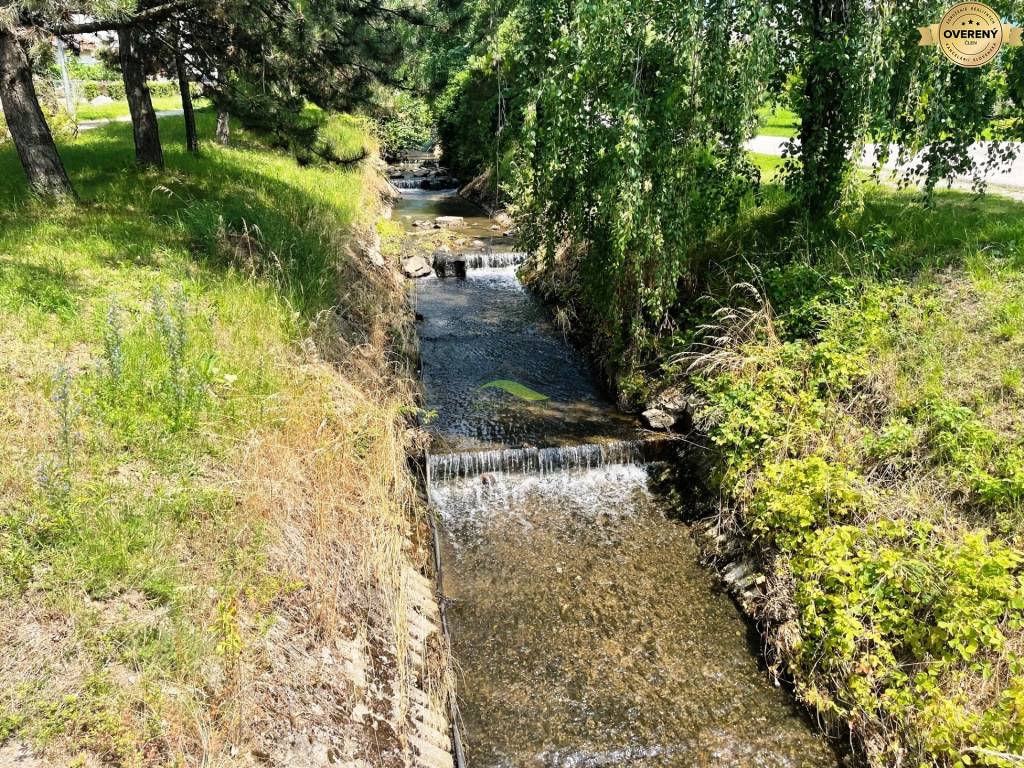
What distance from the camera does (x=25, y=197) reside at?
7941mm

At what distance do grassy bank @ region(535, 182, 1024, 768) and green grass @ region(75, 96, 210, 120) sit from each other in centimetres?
1727

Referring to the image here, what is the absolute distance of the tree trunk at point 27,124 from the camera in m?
7.31

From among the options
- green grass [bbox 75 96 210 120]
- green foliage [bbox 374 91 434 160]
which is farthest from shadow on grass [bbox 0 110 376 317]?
green foliage [bbox 374 91 434 160]

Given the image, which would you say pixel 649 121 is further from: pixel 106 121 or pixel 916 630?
pixel 106 121

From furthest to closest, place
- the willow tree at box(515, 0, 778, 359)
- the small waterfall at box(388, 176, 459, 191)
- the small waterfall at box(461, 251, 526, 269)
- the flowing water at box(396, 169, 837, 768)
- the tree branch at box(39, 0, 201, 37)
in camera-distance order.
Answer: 1. the small waterfall at box(388, 176, 459, 191)
2. the small waterfall at box(461, 251, 526, 269)
3. the tree branch at box(39, 0, 201, 37)
4. the willow tree at box(515, 0, 778, 359)
5. the flowing water at box(396, 169, 837, 768)

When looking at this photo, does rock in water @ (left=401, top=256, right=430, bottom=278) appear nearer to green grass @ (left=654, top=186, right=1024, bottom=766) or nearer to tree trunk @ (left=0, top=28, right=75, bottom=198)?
tree trunk @ (left=0, top=28, right=75, bottom=198)

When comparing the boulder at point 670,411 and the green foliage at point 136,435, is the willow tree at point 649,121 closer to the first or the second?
the boulder at point 670,411

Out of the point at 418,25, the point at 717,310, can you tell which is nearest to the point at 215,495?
the point at 717,310

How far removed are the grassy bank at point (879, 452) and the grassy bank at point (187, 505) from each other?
10.3 ft

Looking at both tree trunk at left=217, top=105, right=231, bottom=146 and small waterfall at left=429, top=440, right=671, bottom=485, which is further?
tree trunk at left=217, top=105, right=231, bottom=146

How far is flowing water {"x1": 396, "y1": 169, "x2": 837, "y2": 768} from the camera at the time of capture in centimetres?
428

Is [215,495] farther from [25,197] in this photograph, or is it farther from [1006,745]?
[25,197]

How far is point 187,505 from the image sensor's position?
368cm

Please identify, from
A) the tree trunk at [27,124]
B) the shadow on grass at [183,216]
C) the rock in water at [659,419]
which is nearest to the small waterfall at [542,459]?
the rock in water at [659,419]
